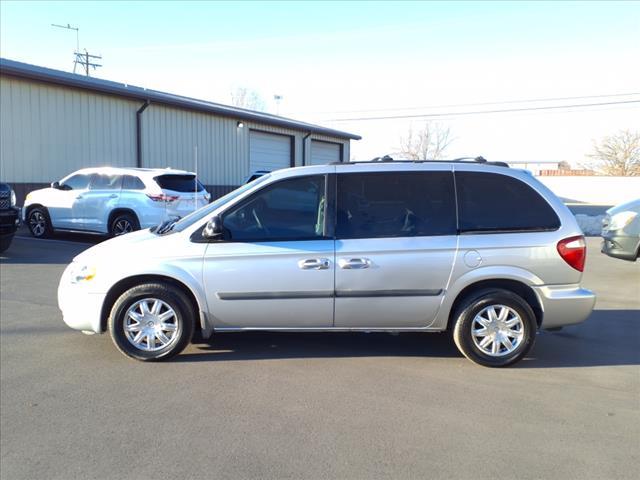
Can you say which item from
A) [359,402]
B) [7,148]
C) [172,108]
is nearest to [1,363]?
[359,402]

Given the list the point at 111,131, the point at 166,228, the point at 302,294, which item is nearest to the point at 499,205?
the point at 302,294

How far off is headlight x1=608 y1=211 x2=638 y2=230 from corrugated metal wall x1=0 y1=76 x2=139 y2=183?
15.6 meters

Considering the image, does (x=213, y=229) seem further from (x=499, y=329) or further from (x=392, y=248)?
(x=499, y=329)

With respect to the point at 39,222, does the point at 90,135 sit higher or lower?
higher

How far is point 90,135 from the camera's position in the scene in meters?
18.1

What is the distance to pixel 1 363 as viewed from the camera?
16.5 feet

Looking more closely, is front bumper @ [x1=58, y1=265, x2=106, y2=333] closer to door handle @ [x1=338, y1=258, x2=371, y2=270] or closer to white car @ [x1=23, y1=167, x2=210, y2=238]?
door handle @ [x1=338, y1=258, x2=371, y2=270]

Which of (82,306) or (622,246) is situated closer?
(82,306)

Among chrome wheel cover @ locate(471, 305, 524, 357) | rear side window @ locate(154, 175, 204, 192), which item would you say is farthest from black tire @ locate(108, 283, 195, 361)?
rear side window @ locate(154, 175, 204, 192)

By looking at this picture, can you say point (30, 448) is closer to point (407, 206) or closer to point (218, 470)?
point (218, 470)

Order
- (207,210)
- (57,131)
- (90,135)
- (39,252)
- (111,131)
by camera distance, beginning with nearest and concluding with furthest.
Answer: (207,210)
(39,252)
(57,131)
(90,135)
(111,131)

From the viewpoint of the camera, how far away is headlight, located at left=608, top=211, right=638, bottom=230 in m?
10.0

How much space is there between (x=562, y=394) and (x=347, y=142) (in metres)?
30.7

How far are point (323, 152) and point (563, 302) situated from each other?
27739 mm
